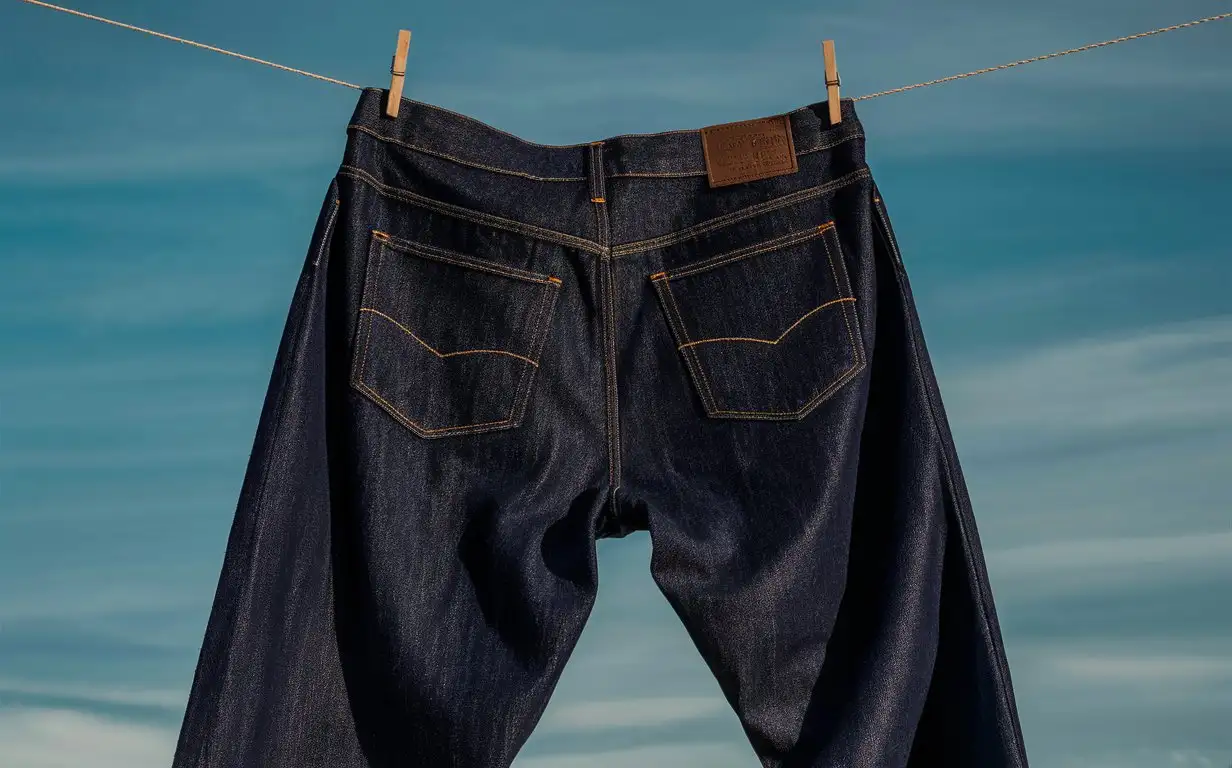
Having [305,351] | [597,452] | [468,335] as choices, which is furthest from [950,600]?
[305,351]

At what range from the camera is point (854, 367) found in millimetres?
2650

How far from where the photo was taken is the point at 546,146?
9.34 ft

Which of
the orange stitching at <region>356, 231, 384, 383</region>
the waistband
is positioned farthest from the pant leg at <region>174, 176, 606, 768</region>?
the waistband

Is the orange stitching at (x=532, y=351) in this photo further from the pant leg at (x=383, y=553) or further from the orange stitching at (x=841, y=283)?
the orange stitching at (x=841, y=283)

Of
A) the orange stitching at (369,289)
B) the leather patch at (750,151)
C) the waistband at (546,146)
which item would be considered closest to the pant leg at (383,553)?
the orange stitching at (369,289)

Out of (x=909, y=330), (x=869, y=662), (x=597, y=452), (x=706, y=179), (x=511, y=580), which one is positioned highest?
(x=706, y=179)

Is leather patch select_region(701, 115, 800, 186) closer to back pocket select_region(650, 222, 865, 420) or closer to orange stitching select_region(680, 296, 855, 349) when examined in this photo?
back pocket select_region(650, 222, 865, 420)

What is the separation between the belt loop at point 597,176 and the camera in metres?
2.79

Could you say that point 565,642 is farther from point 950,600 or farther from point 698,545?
point 950,600

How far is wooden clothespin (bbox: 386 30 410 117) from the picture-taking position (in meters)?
2.70

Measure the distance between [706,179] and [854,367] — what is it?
527 mm

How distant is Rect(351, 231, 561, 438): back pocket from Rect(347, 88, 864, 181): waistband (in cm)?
22

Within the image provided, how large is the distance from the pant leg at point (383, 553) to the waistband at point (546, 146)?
0.52ft

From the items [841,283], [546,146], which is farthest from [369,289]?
[841,283]
